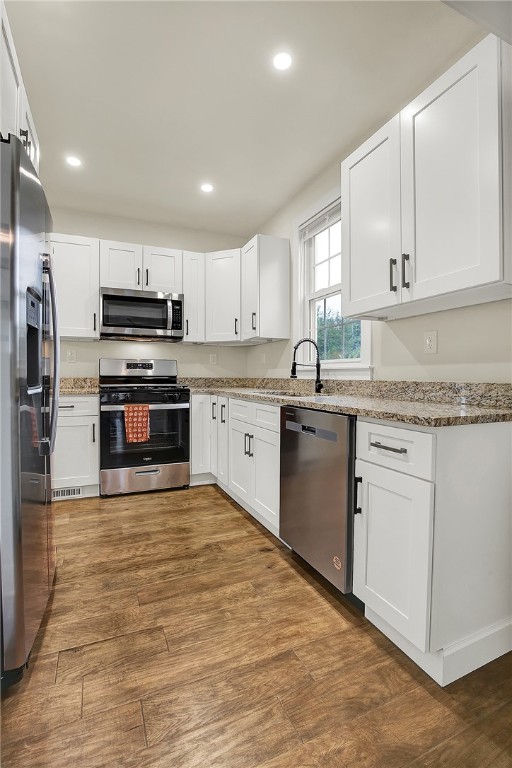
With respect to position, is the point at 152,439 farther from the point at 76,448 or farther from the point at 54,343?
the point at 54,343

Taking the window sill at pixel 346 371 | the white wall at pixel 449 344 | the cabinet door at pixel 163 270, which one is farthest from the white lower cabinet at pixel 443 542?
the cabinet door at pixel 163 270

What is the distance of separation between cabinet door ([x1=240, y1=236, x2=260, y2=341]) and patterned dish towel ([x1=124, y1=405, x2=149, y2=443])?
122 cm

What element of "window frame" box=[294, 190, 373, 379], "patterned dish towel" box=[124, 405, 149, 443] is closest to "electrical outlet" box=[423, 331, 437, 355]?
"window frame" box=[294, 190, 373, 379]

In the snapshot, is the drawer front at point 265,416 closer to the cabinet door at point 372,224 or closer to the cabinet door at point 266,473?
the cabinet door at point 266,473

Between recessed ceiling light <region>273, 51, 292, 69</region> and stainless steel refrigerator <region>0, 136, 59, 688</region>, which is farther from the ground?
recessed ceiling light <region>273, 51, 292, 69</region>

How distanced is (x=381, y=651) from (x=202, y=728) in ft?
2.36

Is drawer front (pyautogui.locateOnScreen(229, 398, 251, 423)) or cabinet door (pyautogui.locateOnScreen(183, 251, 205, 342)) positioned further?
cabinet door (pyautogui.locateOnScreen(183, 251, 205, 342))

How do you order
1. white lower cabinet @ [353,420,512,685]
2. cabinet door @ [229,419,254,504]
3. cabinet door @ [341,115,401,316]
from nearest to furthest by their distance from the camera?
1. white lower cabinet @ [353,420,512,685]
2. cabinet door @ [341,115,401,316]
3. cabinet door @ [229,419,254,504]

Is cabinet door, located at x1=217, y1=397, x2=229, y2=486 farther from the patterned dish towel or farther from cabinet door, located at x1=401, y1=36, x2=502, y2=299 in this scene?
cabinet door, located at x1=401, y1=36, x2=502, y2=299

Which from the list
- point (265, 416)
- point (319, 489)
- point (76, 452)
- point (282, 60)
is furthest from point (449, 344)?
point (76, 452)

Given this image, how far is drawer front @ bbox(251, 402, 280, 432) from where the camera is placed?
229 centimetres

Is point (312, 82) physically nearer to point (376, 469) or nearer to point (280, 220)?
point (280, 220)

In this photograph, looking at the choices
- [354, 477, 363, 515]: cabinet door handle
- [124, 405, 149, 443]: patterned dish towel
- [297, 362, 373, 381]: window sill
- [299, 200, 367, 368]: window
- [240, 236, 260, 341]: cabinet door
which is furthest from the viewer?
[240, 236, 260, 341]: cabinet door

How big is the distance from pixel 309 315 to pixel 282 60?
5.96ft
